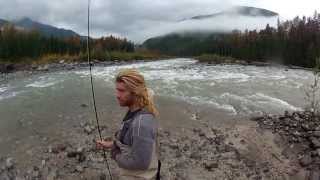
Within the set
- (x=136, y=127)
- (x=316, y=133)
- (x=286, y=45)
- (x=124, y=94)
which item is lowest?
(x=316, y=133)

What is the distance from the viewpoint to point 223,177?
8.48m

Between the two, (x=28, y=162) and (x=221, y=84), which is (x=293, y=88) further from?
(x=28, y=162)

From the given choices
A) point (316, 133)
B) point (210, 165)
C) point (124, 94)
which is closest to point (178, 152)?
point (210, 165)

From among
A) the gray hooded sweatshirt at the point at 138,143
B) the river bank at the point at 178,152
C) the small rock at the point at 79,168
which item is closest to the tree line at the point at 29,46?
the river bank at the point at 178,152

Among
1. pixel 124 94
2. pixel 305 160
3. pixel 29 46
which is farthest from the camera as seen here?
pixel 29 46

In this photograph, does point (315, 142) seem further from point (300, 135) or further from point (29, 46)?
point (29, 46)

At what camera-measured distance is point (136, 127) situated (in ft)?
10.4

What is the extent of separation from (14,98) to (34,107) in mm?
1808

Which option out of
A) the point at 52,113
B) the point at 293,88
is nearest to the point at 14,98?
the point at 52,113

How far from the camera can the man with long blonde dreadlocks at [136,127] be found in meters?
3.16

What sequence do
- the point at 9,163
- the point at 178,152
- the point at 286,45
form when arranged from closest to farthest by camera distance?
the point at 9,163 → the point at 178,152 → the point at 286,45

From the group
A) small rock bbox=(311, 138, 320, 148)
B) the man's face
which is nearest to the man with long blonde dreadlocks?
the man's face

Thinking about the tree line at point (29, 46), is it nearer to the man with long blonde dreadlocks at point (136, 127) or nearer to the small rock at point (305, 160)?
the small rock at point (305, 160)

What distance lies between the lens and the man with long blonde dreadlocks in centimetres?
316
